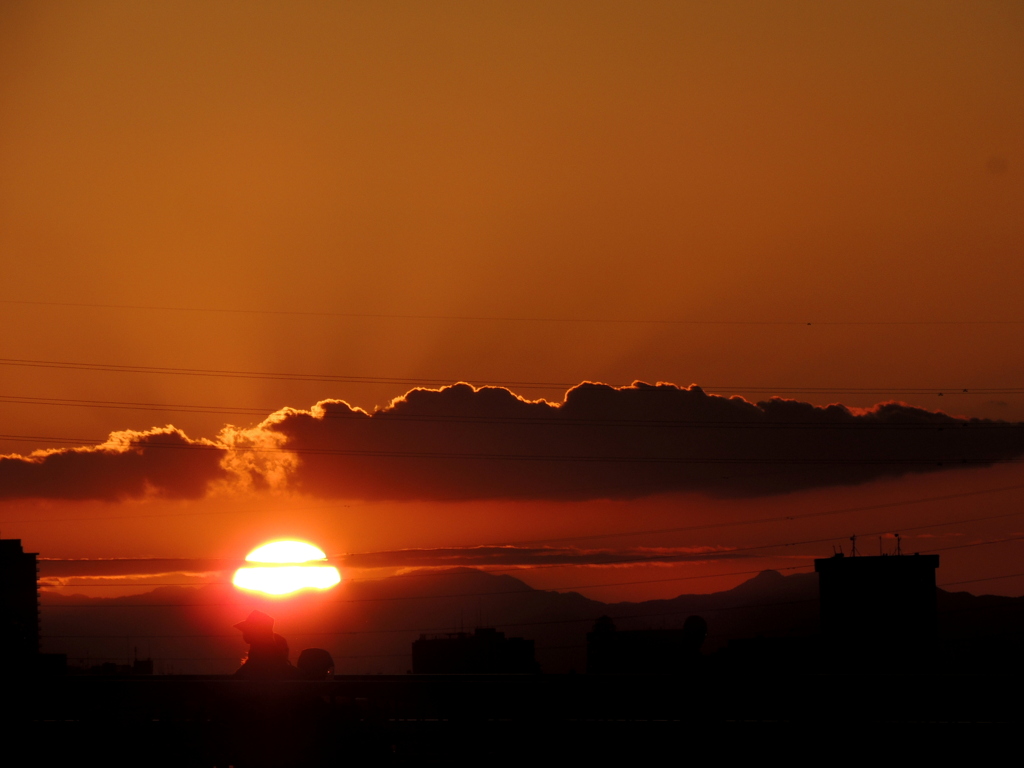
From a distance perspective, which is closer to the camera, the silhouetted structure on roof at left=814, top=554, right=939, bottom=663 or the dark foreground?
the dark foreground

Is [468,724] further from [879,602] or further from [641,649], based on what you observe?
[879,602]

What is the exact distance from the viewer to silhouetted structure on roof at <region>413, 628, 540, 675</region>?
93438 millimetres

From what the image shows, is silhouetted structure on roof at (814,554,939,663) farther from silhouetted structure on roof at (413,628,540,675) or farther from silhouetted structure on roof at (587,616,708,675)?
silhouetted structure on roof at (413,628,540,675)

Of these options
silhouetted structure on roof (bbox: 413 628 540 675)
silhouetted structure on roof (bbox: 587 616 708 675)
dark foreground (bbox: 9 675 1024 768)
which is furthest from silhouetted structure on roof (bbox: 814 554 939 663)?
dark foreground (bbox: 9 675 1024 768)

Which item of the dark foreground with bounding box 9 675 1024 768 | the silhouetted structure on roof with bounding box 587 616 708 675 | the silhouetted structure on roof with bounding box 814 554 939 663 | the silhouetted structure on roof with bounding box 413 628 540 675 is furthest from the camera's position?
the silhouetted structure on roof with bounding box 814 554 939 663

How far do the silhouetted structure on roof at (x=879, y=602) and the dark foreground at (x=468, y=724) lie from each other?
86.4 meters

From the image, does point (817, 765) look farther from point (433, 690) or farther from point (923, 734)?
point (433, 690)

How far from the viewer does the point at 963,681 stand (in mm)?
14383

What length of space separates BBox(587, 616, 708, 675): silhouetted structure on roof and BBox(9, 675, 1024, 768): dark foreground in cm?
58

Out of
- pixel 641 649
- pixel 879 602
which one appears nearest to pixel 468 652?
pixel 641 649

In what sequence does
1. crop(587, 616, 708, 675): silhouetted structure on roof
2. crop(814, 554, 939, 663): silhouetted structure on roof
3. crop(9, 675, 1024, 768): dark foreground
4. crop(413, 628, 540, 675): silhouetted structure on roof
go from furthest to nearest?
crop(814, 554, 939, 663): silhouetted structure on roof
crop(413, 628, 540, 675): silhouetted structure on roof
crop(587, 616, 708, 675): silhouetted structure on roof
crop(9, 675, 1024, 768): dark foreground

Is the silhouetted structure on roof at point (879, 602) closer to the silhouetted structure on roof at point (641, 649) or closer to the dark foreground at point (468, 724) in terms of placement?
the silhouetted structure on roof at point (641, 649)

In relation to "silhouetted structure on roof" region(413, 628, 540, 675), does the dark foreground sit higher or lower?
higher

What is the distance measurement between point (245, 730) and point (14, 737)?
10.2ft
